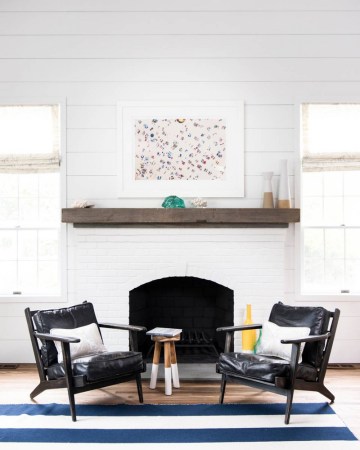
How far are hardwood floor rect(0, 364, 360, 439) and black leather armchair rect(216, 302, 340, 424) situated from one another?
7.8 inches

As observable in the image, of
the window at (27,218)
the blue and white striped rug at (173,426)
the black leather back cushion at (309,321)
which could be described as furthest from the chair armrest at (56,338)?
the black leather back cushion at (309,321)

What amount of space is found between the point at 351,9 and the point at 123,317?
3.86 metres

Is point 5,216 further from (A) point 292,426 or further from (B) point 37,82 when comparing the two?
(A) point 292,426

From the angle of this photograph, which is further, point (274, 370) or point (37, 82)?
point (37, 82)

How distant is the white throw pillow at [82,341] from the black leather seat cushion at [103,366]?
10 centimetres

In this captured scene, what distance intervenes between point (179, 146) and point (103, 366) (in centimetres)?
239

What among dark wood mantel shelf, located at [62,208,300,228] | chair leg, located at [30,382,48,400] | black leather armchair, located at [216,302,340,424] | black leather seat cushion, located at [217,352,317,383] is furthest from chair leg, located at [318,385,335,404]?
chair leg, located at [30,382,48,400]

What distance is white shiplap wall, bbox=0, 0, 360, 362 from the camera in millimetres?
5406

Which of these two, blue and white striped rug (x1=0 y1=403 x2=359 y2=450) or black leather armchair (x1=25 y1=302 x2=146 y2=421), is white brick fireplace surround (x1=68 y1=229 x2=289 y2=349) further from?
blue and white striped rug (x1=0 y1=403 x2=359 y2=450)

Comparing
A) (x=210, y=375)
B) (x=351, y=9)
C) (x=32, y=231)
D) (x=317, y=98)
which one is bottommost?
(x=210, y=375)

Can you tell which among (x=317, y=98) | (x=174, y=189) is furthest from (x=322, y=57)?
(x=174, y=189)

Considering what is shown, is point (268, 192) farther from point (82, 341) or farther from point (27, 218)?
point (27, 218)

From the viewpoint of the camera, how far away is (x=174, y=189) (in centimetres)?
537

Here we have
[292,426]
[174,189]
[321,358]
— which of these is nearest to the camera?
[292,426]
